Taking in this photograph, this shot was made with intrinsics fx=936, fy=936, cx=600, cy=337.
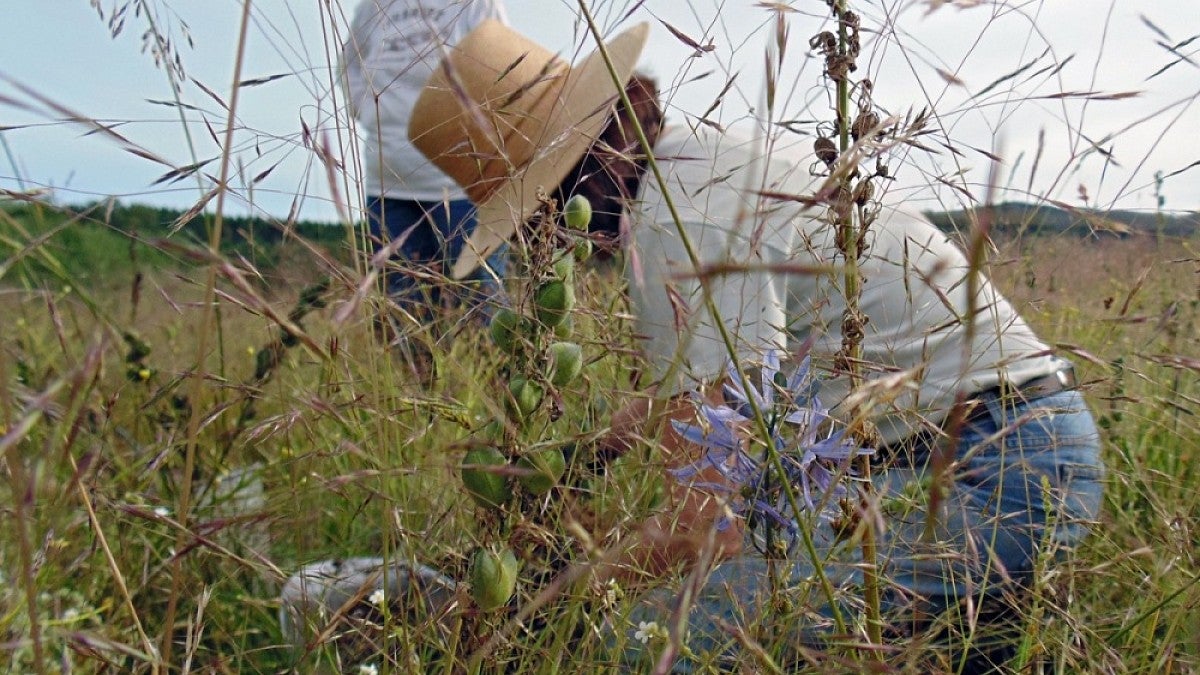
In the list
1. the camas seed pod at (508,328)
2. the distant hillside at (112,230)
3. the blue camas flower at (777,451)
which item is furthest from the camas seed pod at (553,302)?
the distant hillside at (112,230)

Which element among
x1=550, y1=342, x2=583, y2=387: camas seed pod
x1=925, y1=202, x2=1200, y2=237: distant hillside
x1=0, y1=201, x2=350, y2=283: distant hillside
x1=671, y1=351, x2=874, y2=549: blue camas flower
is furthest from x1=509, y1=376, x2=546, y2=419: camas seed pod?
x1=925, y1=202, x2=1200, y2=237: distant hillside

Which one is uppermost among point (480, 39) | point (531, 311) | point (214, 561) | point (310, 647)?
point (480, 39)

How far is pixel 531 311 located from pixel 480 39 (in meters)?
1.08

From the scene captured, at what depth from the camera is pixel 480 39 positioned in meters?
1.71

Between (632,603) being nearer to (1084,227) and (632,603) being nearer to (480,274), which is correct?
(1084,227)

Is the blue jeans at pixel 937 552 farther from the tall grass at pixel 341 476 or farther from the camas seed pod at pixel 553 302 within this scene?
the camas seed pod at pixel 553 302

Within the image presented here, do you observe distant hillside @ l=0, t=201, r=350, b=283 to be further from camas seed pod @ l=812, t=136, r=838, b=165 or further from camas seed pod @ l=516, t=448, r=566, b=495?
camas seed pod @ l=812, t=136, r=838, b=165

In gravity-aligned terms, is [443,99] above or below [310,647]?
above

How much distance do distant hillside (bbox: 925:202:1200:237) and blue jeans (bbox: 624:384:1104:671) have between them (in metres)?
0.18

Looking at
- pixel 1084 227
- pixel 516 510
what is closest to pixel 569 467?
pixel 516 510

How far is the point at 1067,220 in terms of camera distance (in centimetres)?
106

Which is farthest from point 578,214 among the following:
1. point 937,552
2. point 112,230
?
point 112,230

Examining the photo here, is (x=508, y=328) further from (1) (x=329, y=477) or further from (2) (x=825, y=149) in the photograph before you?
(1) (x=329, y=477)

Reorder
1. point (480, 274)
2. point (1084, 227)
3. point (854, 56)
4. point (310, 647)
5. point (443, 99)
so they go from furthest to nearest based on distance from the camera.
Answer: point (480, 274)
point (443, 99)
point (1084, 227)
point (310, 647)
point (854, 56)
